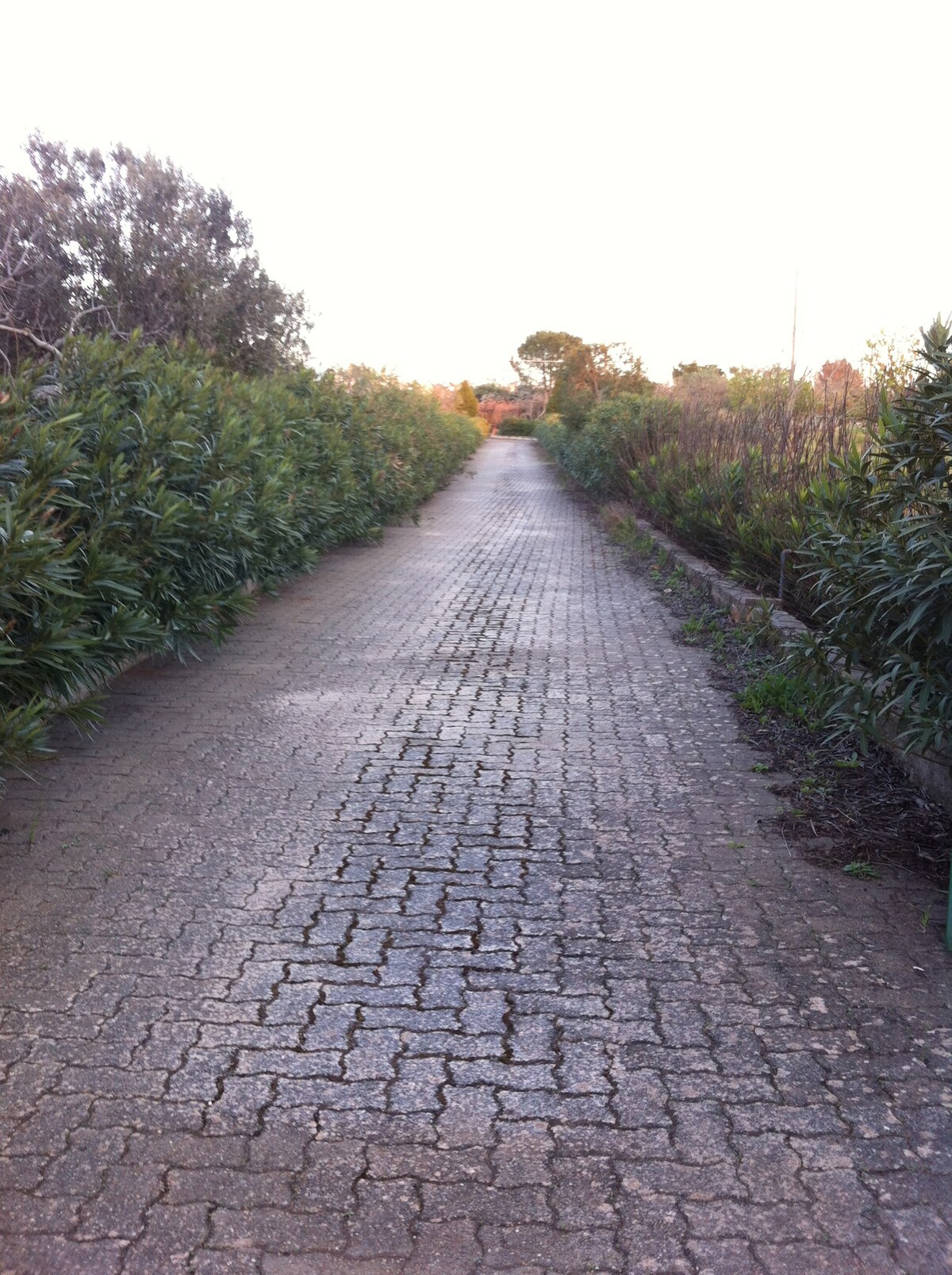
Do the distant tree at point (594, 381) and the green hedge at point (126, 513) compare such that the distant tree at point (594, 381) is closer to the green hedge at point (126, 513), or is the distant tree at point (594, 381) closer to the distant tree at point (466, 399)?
the green hedge at point (126, 513)

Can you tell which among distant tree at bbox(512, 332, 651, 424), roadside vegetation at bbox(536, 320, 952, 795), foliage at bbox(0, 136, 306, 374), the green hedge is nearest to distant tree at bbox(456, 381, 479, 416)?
distant tree at bbox(512, 332, 651, 424)

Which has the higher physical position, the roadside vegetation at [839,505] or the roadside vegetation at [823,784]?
the roadside vegetation at [839,505]

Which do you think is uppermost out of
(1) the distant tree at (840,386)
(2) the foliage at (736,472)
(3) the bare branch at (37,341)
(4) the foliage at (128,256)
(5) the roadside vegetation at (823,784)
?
(4) the foliage at (128,256)

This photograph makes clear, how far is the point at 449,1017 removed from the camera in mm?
3414

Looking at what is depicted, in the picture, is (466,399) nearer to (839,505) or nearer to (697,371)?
(697,371)

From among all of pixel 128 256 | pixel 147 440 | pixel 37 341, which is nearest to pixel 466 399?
pixel 128 256

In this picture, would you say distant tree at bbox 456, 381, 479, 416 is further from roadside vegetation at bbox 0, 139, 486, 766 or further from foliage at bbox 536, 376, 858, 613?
foliage at bbox 536, 376, 858, 613

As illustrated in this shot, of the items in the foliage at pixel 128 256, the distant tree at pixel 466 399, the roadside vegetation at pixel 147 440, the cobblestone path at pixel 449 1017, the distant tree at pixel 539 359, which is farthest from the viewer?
the distant tree at pixel 539 359

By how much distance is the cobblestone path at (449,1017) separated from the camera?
8.40 ft

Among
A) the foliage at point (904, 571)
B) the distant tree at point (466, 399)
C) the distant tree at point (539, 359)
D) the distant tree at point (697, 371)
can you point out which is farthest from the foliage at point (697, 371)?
the distant tree at point (539, 359)

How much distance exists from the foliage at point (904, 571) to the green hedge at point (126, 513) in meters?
3.32

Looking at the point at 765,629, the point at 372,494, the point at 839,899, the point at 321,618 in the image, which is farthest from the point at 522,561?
the point at 839,899

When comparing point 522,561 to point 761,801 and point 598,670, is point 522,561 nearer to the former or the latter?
point 598,670

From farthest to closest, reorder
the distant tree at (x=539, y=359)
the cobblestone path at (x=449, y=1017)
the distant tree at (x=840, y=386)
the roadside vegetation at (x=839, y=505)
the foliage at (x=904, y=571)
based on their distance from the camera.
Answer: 1. the distant tree at (x=539, y=359)
2. the distant tree at (x=840, y=386)
3. the roadside vegetation at (x=839, y=505)
4. the foliage at (x=904, y=571)
5. the cobblestone path at (x=449, y=1017)
